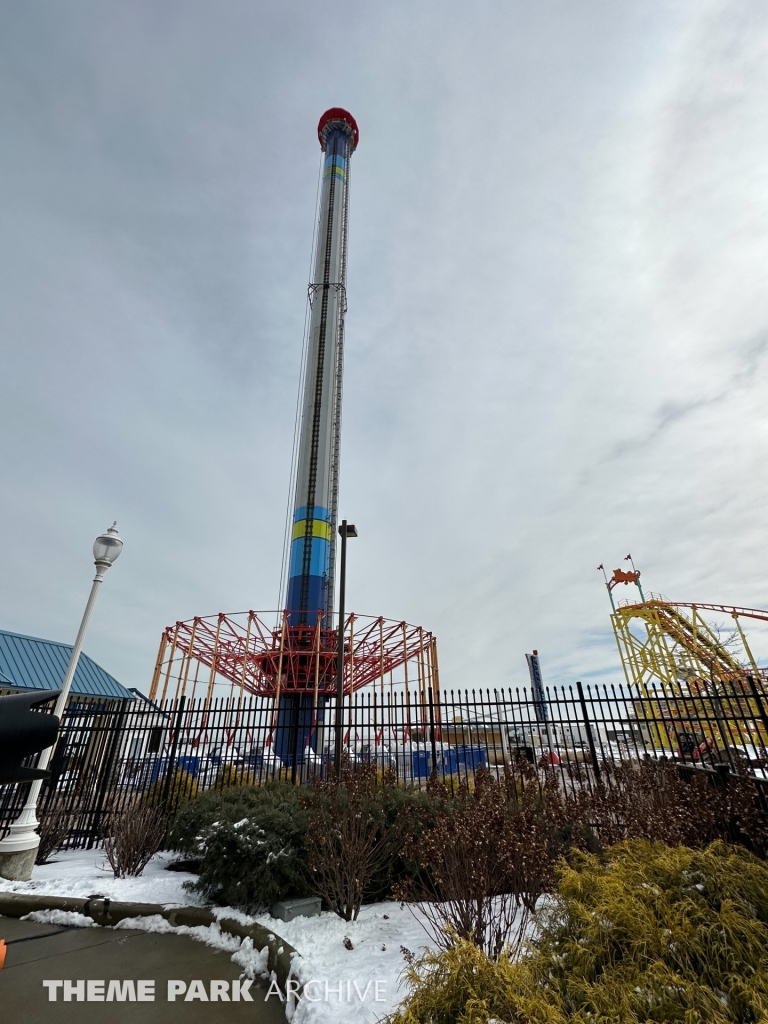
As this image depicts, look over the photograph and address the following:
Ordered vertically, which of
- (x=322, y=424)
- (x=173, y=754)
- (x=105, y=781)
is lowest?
(x=105, y=781)

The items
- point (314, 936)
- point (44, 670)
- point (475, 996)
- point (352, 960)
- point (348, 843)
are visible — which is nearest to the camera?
point (475, 996)

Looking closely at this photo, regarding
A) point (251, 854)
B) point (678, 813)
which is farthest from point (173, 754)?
point (678, 813)

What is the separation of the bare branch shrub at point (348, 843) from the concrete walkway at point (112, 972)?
127cm

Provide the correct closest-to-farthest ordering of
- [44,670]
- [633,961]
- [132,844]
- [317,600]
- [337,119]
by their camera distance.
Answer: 1. [633,961]
2. [132,844]
3. [44,670]
4. [317,600]
5. [337,119]

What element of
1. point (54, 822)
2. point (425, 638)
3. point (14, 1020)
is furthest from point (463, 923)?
point (425, 638)

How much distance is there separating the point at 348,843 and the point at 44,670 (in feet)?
38.6

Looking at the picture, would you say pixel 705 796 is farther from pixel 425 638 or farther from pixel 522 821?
pixel 425 638

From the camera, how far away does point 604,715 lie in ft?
30.3

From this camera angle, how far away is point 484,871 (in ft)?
14.4

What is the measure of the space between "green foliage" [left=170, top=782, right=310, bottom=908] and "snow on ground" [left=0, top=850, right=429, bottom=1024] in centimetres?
21

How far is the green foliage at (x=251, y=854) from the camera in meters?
5.39

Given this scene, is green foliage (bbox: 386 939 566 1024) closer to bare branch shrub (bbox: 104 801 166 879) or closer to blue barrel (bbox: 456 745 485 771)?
blue barrel (bbox: 456 745 485 771)

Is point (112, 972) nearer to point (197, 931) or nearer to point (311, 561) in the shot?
point (197, 931)

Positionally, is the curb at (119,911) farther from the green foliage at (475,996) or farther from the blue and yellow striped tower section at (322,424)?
the blue and yellow striped tower section at (322,424)
